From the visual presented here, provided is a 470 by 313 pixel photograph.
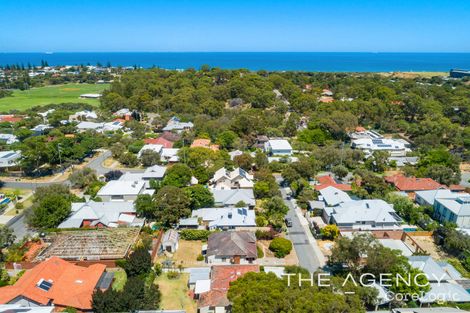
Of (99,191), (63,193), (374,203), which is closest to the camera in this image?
(374,203)

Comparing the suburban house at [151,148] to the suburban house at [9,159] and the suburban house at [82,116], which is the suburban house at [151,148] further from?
the suburban house at [82,116]

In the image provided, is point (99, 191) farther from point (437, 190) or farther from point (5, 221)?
point (437, 190)

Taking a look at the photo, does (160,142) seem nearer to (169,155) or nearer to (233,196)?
(169,155)

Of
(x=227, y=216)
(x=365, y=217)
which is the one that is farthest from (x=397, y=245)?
(x=227, y=216)

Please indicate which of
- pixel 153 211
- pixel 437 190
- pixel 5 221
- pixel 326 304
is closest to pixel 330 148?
pixel 437 190

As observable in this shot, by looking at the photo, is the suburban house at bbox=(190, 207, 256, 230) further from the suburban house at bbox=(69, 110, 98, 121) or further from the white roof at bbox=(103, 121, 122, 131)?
the suburban house at bbox=(69, 110, 98, 121)
